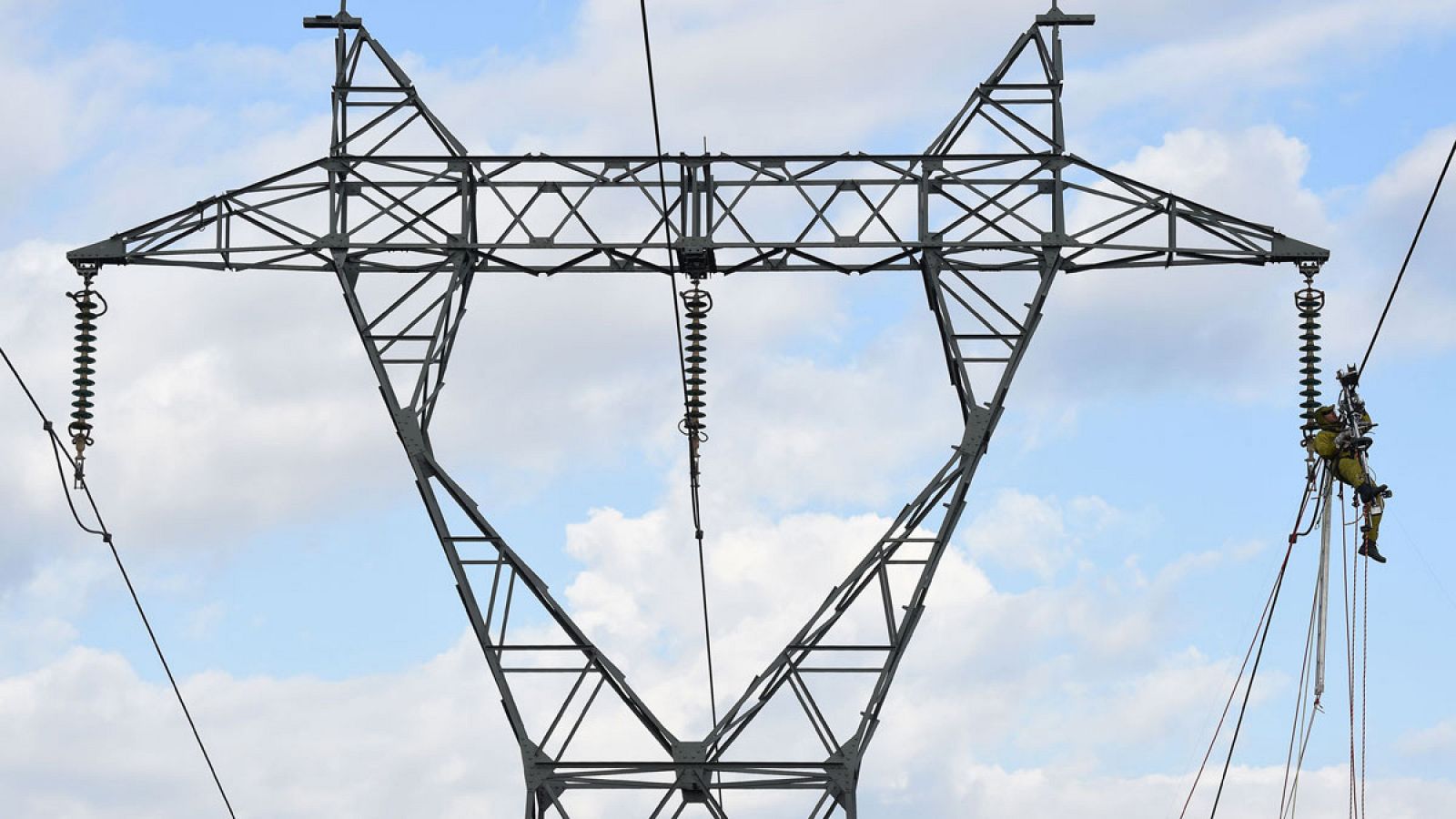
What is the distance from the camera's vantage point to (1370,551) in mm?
54625

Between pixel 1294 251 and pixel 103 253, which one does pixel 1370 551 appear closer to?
pixel 1294 251

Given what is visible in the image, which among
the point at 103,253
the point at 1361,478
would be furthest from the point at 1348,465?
the point at 103,253

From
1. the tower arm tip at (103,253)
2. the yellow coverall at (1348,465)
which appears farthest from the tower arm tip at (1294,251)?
the tower arm tip at (103,253)

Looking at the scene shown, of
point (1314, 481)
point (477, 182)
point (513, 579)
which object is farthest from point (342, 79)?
point (1314, 481)

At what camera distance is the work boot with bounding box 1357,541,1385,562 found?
54.6m

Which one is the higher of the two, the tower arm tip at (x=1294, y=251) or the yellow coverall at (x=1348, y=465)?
the tower arm tip at (x=1294, y=251)

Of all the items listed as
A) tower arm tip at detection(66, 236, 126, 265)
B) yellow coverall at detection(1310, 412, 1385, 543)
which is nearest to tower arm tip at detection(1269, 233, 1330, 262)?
yellow coverall at detection(1310, 412, 1385, 543)

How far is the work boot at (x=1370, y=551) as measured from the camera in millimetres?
54594

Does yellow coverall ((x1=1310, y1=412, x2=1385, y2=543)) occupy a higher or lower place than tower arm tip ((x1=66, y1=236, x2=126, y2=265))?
lower

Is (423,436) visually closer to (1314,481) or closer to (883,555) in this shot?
(883,555)

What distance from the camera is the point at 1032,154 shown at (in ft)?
183

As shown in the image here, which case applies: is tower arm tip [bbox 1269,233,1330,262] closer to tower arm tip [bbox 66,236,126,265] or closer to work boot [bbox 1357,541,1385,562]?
work boot [bbox 1357,541,1385,562]

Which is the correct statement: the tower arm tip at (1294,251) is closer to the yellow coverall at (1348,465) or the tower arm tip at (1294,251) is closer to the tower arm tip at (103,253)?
the yellow coverall at (1348,465)

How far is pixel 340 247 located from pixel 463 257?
125 cm
